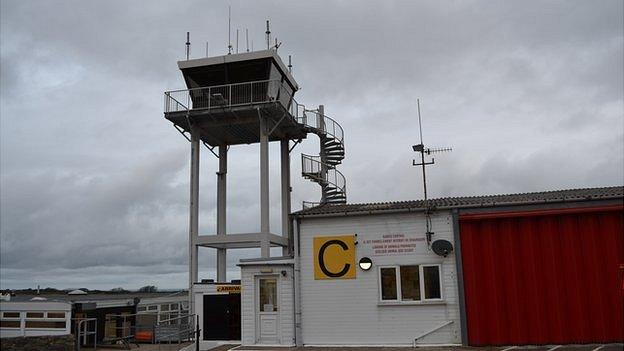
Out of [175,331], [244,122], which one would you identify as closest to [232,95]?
[244,122]

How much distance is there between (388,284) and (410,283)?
0.63 m

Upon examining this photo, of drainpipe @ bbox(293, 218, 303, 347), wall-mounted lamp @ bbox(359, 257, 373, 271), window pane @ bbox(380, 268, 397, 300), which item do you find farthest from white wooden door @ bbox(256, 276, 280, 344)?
window pane @ bbox(380, 268, 397, 300)

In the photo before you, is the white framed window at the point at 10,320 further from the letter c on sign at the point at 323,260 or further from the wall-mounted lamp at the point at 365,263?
the wall-mounted lamp at the point at 365,263

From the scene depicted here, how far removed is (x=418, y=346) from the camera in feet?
55.0

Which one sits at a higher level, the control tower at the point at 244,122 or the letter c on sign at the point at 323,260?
the control tower at the point at 244,122

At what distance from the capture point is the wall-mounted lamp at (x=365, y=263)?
17.5 metres

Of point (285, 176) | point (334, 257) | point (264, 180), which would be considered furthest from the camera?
point (285, 176)

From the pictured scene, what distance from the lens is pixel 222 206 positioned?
28.5m

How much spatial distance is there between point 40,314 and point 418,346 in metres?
11.1

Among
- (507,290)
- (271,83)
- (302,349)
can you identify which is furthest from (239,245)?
(507,290)

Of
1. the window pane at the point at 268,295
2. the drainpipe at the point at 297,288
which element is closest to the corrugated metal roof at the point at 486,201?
the drainpipe at the point at 297,288

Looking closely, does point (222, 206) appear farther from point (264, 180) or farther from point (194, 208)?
point (264, 180)

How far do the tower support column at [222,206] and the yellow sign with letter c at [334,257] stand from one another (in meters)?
10.1

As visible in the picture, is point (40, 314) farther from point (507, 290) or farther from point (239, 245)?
point (507, 290)
